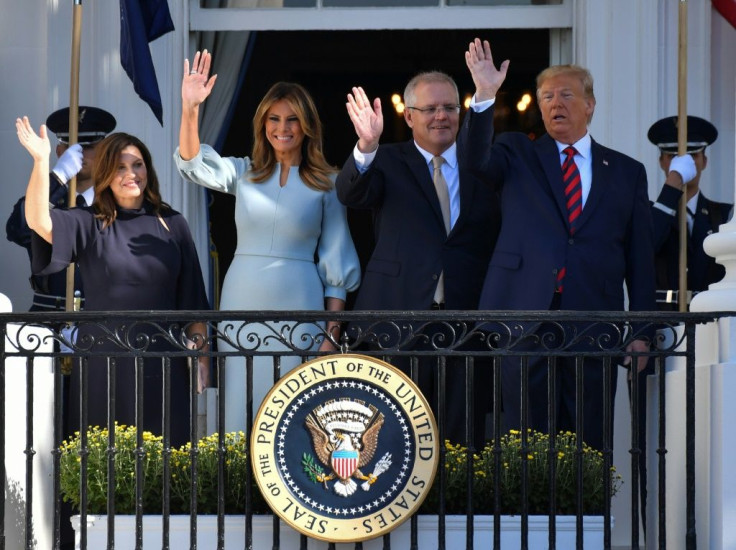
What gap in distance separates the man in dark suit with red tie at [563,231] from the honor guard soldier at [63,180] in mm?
2007

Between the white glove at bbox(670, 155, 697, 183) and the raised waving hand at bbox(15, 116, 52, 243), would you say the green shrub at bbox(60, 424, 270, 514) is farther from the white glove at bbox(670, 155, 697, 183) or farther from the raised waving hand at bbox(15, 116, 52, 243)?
the white glove at bbox(670, 155, 697, 183)

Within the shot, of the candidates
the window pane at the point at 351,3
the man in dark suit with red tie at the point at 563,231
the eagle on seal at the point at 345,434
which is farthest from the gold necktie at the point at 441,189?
the window pane at the point at 351,3

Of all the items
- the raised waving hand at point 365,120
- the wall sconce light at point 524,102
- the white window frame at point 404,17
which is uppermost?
the white window frame at point 404,17

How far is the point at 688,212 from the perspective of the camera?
7.16 meters

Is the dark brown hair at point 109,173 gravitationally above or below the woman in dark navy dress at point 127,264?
above

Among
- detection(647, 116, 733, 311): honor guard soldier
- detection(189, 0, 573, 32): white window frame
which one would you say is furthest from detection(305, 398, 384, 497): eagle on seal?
detection(189, 0, 573, 32): white window frame

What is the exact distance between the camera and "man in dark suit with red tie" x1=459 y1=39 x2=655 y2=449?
614cm

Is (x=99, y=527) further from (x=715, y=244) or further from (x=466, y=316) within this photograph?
(x=715, y=244)

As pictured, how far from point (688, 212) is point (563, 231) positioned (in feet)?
3.75

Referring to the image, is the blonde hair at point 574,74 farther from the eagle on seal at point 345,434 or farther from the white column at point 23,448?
the white column at point 23,448

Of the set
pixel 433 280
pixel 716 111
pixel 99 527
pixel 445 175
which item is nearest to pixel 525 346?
pixel 433 280

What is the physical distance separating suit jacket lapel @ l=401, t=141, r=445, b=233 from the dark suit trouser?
2.37 feet

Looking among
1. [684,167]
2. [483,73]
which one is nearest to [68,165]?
[483,73]

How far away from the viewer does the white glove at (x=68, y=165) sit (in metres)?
6.98
